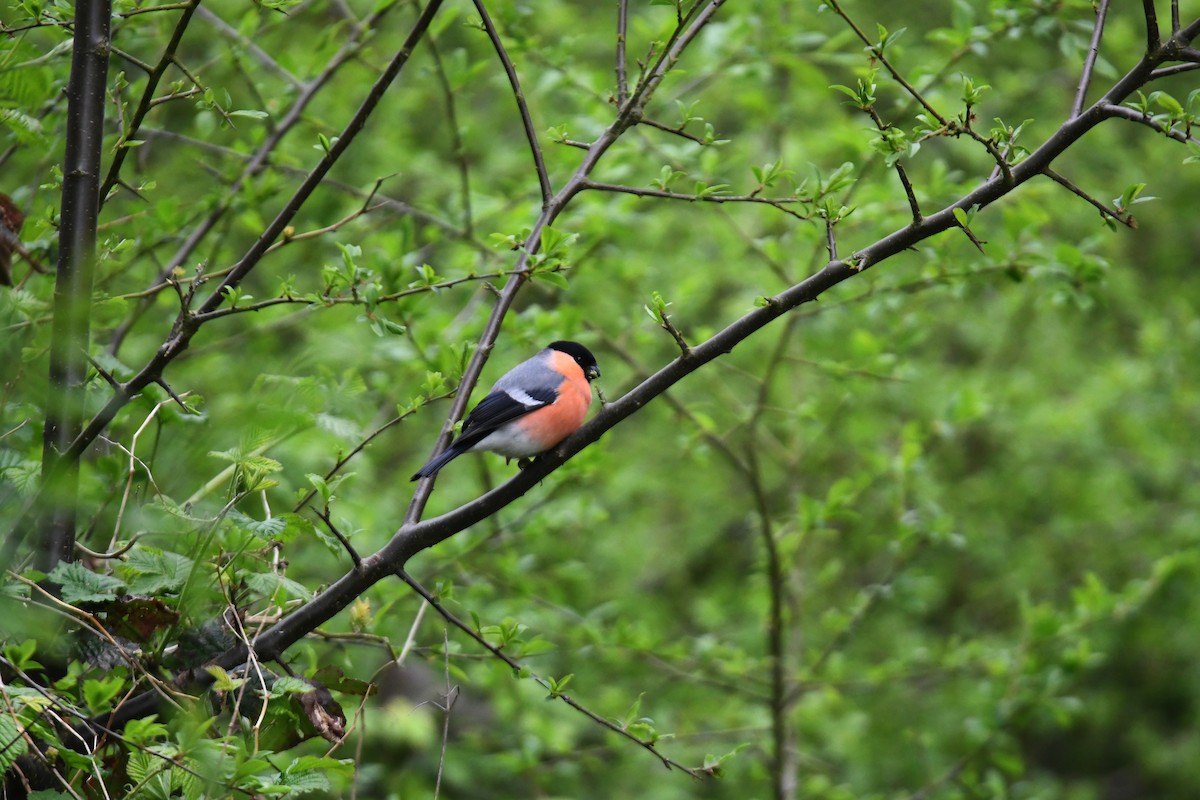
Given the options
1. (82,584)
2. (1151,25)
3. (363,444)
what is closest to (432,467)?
(363,444)

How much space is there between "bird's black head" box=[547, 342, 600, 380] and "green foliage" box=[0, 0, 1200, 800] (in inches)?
6.1

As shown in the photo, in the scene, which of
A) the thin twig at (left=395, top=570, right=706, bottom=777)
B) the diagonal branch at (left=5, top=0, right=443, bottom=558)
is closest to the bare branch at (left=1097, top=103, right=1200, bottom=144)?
the diagonal branch at (left=5, top=0, right=443, bottom=558)

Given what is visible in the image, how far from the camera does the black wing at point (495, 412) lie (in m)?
3.37

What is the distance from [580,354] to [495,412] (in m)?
0.61

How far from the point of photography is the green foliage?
2.12 m

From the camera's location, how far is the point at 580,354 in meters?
3.96

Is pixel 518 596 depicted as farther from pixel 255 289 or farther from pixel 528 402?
pixel 255 289

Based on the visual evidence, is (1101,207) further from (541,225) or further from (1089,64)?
(541,225)

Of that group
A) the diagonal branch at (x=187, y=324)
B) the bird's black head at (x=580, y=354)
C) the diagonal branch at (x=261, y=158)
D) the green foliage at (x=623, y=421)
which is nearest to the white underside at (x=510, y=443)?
the green foliage at (x=623, y=421)

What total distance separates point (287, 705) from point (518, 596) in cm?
204

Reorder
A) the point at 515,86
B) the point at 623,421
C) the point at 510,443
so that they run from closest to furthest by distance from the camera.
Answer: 1. the point at 515,86
2. the point at 510,443
3. the point at 623,421

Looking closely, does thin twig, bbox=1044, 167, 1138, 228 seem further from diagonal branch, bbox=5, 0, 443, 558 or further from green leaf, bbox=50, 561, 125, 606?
green leaf, bbox=50, 561, 125, 606

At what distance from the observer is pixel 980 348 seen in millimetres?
7336

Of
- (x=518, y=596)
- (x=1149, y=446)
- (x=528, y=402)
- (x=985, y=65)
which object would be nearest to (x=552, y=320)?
(x=528, y=402)
